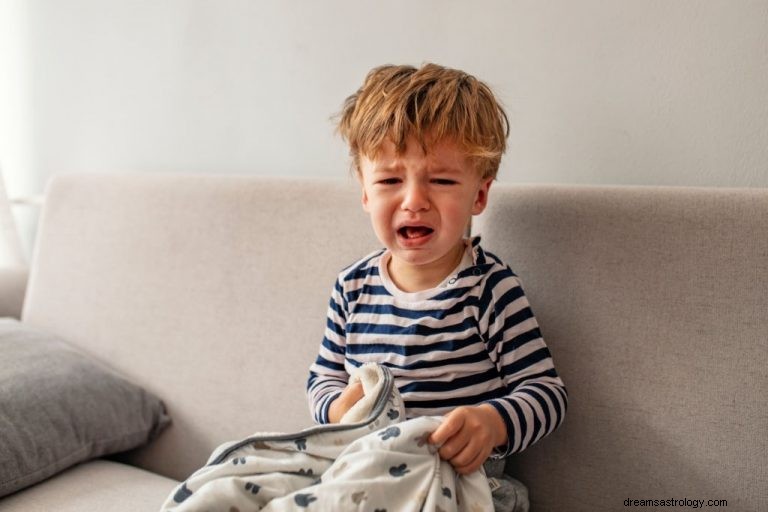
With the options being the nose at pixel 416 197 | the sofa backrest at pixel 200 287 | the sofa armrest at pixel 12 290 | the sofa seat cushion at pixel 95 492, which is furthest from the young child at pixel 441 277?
the sofa armrest at pixel 12 290

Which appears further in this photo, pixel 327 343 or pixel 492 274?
pixel 327 343

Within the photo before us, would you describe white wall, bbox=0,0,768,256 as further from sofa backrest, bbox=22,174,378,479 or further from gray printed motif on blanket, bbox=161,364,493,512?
gray printed motif on blanket, bbox=161,364,493,512

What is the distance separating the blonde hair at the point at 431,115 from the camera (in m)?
1.05

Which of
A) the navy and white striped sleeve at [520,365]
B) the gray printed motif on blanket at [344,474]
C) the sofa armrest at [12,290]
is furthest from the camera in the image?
the sofa armrest at [12,290]

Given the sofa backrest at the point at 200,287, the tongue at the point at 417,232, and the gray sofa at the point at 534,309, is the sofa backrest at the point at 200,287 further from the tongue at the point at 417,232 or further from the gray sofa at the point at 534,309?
the tongue at the point at 417,232

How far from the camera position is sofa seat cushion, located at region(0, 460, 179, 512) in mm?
1229

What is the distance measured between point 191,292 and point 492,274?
684 millimetres

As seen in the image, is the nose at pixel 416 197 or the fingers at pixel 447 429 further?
the nose at pixel 416 197

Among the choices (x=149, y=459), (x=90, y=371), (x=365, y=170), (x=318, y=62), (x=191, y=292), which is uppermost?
(x=318, y=62)

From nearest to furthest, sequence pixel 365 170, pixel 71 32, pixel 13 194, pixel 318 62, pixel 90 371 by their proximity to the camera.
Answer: pixel 365 170
pixel 90 371
pixel 318 62
pixel 71 32
pixel 13 194

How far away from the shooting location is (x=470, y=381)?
3.59 ft

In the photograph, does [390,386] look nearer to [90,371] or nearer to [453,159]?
[453,159]

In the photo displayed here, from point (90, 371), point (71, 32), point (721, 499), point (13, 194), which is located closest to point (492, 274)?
point (721, 499)

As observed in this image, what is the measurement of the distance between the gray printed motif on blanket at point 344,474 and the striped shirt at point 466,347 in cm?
10
